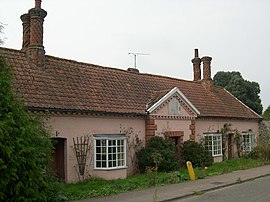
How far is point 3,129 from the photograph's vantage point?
9.26m

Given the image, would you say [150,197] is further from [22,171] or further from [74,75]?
[74,75]

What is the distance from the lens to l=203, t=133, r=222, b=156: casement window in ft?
84.2

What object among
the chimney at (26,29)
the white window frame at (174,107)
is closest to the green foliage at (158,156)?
the white window frame at (174,107)

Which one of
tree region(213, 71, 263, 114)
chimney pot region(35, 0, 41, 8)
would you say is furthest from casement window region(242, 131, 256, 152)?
tree region(213, 71, 263, 114)

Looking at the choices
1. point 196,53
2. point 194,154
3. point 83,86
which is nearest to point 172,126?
point 194,154

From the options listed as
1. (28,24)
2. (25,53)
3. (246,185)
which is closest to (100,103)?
(25,53)

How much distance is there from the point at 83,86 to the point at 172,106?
5597 mm

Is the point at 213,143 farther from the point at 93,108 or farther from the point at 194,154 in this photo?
the point at 93,108

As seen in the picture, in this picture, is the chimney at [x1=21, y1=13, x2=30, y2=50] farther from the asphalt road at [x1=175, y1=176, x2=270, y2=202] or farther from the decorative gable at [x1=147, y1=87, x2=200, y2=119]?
the asphalt road at [x1=175, y1=176, x2=270, y2=202]

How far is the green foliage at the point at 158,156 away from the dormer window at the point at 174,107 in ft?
7.44

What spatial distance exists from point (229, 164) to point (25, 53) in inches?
561

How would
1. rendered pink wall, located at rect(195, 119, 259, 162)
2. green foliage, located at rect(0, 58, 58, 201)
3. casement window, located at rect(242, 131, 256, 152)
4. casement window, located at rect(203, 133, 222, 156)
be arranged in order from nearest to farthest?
green foliage, located at rect(0, 58, 58, 201)
rendered pink wall, located at rect(195, 119, 259, 162)
casement window, located at rect(203, 133, 222, 156)
casement window, located at rect(242, 131, 256, 152)

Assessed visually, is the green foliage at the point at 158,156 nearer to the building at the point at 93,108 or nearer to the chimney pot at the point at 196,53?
the building at the point at 93,108

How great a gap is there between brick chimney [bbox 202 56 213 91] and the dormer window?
30.3 feet
